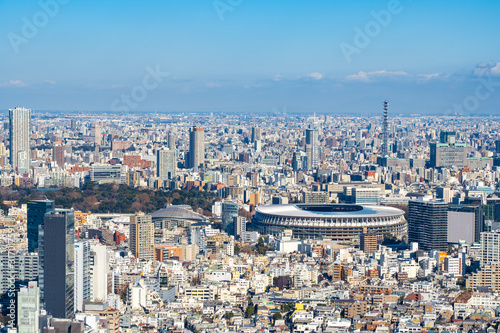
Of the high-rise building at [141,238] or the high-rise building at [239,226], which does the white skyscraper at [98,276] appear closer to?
the high-rise building at [141,238]

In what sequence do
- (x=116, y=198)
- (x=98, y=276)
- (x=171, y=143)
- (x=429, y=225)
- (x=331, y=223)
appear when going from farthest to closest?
(x=171, y=143), (x=116, y=198), (x=331, y=223), (x=429, y=225), (x=98, y=276)

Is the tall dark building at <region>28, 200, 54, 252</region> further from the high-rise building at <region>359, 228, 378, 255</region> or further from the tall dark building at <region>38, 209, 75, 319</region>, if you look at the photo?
the high-rise building at <region>359, 228, 378, 255</region>

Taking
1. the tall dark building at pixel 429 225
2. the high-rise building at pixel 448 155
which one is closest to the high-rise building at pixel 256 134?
the high-rise building at pixel 448 155

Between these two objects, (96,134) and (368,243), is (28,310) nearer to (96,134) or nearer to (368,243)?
(368,243)

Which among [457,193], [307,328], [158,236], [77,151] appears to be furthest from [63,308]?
[77,151]

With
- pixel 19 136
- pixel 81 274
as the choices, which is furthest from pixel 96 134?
pixel 81 274

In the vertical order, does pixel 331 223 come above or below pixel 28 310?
above

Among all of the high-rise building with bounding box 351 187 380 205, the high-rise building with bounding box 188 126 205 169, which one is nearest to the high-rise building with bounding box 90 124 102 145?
the high-rise building with bounding box 188 126 205 169
